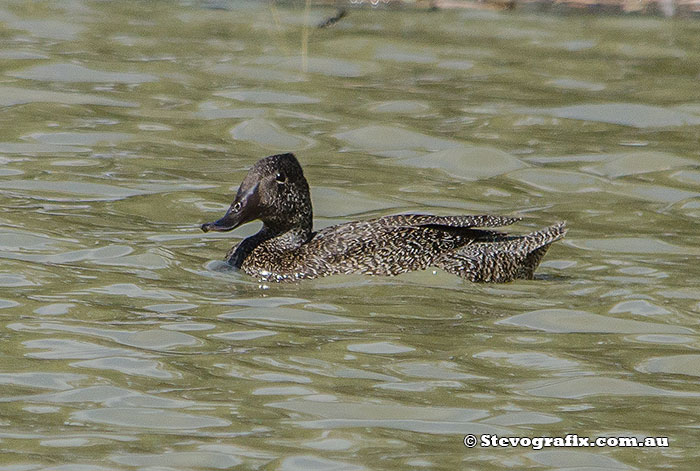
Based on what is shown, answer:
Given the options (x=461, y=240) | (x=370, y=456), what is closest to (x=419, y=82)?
(x=461, y=240)

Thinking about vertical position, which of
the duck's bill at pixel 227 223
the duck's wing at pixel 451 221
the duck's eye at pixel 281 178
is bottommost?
the duck's bill at pixel 227 223

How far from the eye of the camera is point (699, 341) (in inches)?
303

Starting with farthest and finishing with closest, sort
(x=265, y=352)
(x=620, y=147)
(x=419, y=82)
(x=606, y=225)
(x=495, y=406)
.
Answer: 1. (x=419, y=82)
2. (x=620, y=147)
3. (x=606, y=225)
4. (x=265, y=352)
5. (x=495, y=406)

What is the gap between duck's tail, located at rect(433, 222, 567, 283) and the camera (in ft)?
29.8

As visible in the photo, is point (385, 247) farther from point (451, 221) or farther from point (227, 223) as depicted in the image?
point (227, 223)

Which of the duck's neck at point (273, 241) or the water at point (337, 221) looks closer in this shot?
the water at point (337, 221)

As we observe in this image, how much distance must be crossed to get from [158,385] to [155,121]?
→ 261 inches

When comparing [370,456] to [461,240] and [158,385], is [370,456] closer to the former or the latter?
[158,385]

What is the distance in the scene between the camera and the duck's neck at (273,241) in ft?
31.0

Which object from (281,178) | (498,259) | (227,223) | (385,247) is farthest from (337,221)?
(498,259)

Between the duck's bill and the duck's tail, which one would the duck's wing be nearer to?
the duck's tail

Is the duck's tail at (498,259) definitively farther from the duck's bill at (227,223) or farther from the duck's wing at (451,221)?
the duck's bill at (227,223)

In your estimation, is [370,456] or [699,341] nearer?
[370,456]

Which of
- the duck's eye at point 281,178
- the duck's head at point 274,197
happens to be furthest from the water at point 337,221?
the duck's eye at point 281,178
